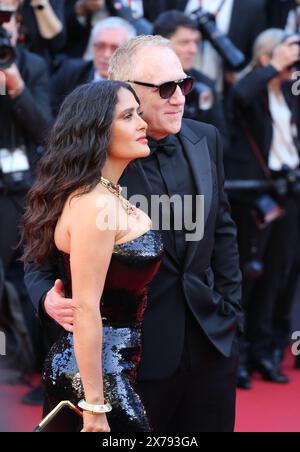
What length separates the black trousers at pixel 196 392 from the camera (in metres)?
3.18

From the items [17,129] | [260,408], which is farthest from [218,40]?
[260,408]

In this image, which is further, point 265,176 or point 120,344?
point 265,176

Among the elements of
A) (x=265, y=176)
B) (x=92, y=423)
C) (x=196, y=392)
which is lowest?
(x=196, y=392)

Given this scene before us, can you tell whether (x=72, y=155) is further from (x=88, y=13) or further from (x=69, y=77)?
(x=88, y=13)

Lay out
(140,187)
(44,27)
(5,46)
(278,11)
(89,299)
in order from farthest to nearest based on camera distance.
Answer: (278,11), (44,27), (5,46), (140,187), (89,299)

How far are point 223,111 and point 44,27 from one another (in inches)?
43.6

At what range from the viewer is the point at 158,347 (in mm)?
3164

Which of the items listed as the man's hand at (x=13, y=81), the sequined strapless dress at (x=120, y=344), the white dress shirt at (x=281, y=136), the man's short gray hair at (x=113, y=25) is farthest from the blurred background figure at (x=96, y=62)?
the sequined strapless dress at (x=120, y=344)

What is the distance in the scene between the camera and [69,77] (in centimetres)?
557

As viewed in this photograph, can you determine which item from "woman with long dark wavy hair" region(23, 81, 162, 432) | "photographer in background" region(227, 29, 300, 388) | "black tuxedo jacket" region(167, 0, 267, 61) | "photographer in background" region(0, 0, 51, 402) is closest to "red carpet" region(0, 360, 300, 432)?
"photographer in background" region(227, 29, 300, 388)

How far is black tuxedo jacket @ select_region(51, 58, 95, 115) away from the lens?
5535mm

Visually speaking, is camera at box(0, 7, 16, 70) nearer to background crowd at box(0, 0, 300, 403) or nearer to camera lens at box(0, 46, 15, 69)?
camera lens at box(0, 46, 15, 69)

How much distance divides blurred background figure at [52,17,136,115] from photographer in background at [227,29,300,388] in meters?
0.74
